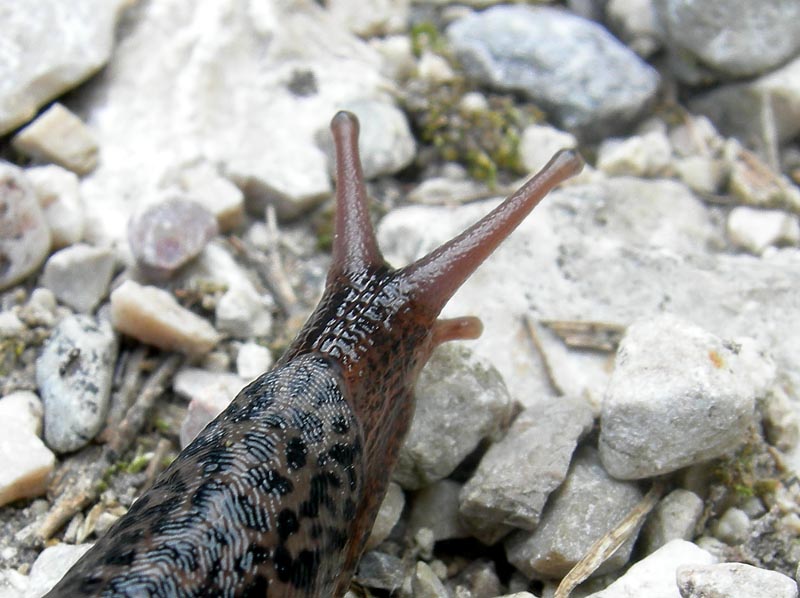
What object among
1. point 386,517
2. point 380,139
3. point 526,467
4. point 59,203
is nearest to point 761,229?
point 380,139

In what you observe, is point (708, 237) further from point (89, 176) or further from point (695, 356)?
point (89, 176)

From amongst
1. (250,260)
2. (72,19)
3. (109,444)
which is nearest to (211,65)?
(72,19)

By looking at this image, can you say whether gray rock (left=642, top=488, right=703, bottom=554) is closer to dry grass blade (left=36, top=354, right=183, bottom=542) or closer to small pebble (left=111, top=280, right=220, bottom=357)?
small pebble (left=111, top=280, right=220, bottom=357)

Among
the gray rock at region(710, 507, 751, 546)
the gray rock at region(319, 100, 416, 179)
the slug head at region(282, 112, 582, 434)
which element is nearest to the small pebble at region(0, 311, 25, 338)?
the slug head at region(282, 112, 582, 434)

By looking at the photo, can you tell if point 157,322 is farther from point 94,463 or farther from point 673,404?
point 673,404

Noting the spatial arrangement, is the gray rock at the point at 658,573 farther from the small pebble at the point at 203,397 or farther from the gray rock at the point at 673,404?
the small pebble at the point at 203,397
